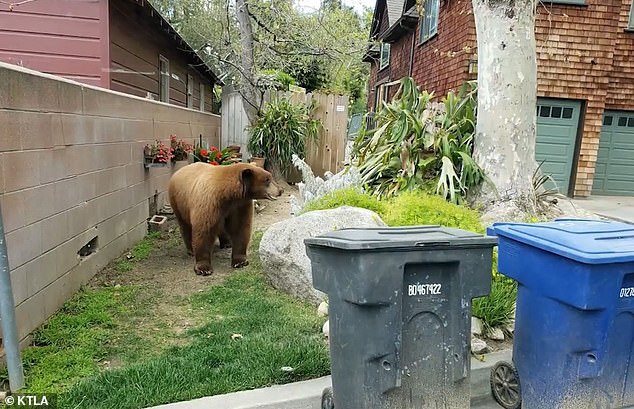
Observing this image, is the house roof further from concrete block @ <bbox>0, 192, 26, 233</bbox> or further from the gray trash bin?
the gray trash bin

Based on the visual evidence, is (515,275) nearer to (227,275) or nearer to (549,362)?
(549,362)

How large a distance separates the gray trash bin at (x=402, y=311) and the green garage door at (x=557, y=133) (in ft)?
31.1

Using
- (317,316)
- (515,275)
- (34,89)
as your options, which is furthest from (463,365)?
(34,89)

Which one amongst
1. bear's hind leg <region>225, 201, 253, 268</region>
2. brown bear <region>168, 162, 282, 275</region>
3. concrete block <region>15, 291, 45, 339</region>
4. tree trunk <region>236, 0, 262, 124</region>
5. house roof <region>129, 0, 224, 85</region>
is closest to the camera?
concrete block <region>15, 291, 45, 339</region>

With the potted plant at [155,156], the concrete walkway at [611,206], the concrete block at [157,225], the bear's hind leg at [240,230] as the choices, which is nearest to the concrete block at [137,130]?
the potted plant at [155,156]

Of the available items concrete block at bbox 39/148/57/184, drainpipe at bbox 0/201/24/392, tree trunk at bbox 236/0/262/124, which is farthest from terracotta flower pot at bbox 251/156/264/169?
drainpipe at bbox 0/201/24/392

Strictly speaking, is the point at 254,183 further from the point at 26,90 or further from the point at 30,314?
the point at 30,314

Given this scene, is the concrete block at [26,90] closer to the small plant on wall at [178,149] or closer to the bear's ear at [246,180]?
the bear's ear at [246,180]

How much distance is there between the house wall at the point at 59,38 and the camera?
706 centimetres

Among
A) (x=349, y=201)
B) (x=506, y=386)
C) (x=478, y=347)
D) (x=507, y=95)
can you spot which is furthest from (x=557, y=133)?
(x=506, y=386)

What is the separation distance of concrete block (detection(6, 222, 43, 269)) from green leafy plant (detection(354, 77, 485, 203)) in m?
3.47

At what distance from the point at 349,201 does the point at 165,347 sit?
92.1 inches

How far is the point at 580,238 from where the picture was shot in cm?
226

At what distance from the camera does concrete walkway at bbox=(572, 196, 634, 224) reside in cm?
823
